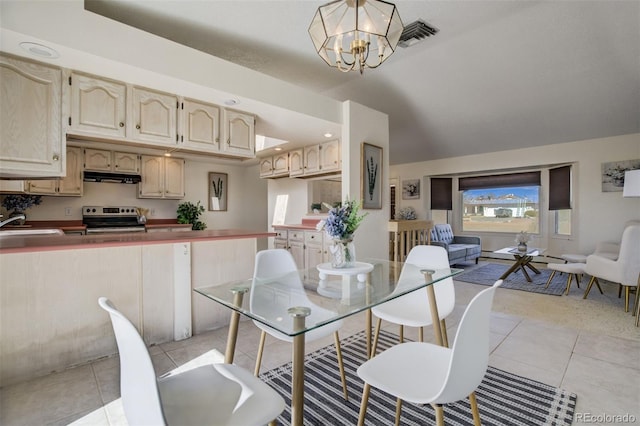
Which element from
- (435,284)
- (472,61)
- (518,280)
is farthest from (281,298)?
(518,280)

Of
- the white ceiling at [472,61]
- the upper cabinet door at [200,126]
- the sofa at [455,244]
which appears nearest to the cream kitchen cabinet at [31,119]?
the white ceiling at [472,61]

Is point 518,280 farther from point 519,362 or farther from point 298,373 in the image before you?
point 298,373

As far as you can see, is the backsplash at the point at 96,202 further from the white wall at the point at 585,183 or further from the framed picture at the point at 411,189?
the white wall at the point at 585,183

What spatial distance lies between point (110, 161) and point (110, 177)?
25cm

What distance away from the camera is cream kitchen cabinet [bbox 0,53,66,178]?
1965mm

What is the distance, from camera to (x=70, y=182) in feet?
14.5

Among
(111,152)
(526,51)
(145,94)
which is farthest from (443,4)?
(111,152)

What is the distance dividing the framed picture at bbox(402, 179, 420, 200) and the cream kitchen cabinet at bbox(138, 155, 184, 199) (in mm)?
5039

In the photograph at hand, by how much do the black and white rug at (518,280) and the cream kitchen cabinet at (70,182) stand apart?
6025mm

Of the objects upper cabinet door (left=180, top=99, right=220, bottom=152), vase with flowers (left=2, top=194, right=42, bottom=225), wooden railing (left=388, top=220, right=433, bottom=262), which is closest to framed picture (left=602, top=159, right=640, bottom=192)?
wooden railing (left=388, top=220, right=433, bottom=262)

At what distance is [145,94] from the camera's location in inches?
98.6

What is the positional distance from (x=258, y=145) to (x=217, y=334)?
10.9 ft

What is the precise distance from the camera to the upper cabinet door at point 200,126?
2.74 meters

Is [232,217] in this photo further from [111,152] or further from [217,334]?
[217,334]
